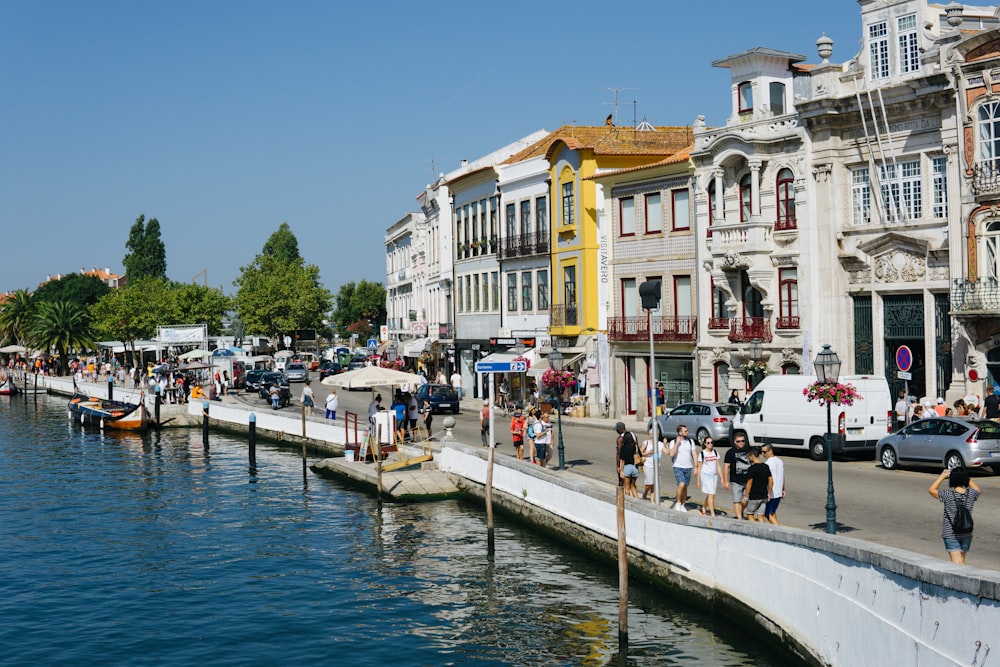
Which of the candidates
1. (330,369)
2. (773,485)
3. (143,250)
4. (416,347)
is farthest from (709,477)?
(143,250)

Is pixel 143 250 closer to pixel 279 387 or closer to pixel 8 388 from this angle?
pixel 8 388

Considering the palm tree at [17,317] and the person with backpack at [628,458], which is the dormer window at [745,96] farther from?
the palm tree at [17,317]

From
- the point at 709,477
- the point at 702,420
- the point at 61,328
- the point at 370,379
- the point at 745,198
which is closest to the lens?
the point at 709,477

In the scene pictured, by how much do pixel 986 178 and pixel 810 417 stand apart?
9430 mm

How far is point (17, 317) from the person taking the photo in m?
122

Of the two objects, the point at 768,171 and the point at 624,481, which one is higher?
the point at 768,171

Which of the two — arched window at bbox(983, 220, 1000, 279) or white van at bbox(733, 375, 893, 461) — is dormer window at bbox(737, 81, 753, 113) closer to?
arched window at bbox(983, 220, 1000, 279)

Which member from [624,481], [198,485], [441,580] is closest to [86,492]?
[198,485]

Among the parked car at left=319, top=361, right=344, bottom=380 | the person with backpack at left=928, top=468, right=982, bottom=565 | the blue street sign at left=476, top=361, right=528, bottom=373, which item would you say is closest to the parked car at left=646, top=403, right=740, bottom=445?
the blue street sign at left=476, top=361, right=528, bottom=373

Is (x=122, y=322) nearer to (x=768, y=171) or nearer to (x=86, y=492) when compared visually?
(x=86, y=492)

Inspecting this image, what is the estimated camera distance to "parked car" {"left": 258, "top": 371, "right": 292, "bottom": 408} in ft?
202

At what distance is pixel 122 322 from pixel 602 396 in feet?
218

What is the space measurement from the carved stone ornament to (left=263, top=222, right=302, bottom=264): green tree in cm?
12122

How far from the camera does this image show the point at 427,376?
78.2m
